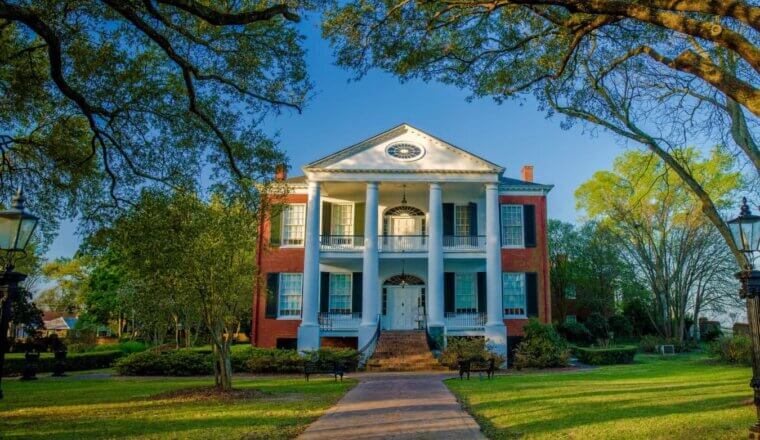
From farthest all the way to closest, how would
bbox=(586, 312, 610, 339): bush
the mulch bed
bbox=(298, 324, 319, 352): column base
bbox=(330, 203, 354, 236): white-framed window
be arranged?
bbox=(586, 312, 610, 339): bush
bbox=(330, 203, 354, 236): white-framed window
bbox=(298, 324, 319, 352): column base
the mulch bed

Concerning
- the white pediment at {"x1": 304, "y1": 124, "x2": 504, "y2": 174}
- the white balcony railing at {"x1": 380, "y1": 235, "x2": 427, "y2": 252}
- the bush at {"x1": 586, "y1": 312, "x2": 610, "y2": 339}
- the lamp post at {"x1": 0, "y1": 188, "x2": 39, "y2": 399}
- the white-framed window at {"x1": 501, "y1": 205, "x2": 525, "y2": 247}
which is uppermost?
the white pediment at {"x1": 304, "y1": 124, "x2": 504, "y2": 174}

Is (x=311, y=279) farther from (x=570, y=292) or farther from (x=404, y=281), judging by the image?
(x=570, y=292)

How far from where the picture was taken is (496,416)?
957 cm

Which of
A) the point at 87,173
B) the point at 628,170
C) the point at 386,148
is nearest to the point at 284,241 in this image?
the point at 386,148

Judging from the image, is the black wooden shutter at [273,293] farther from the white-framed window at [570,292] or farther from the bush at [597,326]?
the white-framed window at [570,292]

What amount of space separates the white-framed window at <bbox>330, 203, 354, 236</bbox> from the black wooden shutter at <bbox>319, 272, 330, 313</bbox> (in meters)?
2.18

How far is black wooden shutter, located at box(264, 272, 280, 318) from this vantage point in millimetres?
26797

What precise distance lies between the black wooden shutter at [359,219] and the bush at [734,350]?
50.2 feet

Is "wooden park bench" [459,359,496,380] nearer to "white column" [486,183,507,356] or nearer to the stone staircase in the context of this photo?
the stone staircase

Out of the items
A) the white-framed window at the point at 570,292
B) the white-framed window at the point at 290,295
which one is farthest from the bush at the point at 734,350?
the white-framed window at the point at 570,292

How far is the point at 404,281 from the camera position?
1099 inches

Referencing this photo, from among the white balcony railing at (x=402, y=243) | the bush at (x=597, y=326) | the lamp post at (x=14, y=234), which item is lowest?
the bush at (x=597, y=326)

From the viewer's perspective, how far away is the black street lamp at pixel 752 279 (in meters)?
7.08

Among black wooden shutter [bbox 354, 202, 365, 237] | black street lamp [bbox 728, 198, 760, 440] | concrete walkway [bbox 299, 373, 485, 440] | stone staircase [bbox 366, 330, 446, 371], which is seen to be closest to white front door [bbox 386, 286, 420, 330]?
stone staircase [bbox 366, 330, 446, 371]
